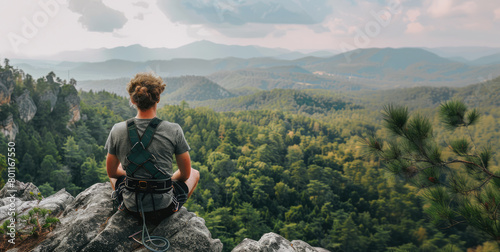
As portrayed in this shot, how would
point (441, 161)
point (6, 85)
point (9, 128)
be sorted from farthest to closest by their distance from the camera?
point (6, 85), point (9, 128), point (441, 161)

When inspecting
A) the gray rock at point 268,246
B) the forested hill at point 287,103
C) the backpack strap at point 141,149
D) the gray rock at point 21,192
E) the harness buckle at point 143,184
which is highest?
the backpack strap at point 141,149

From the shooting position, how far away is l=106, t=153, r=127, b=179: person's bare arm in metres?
3.48

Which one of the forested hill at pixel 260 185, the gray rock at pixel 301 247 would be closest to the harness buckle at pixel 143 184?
the gray rock at pixel 301 247

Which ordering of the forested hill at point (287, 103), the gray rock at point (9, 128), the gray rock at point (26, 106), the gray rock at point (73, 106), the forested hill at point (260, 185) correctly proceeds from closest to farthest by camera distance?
the gray rock at point (9, 128)
the forested hill at point (260, 185)
the gray rock at point (26, 106)
the gray rock at point (73, 106)
the forested hill at point (287, 103)

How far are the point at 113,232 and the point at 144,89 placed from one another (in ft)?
6.31

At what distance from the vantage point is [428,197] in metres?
4.80

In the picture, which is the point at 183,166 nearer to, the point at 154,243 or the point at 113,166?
the point at 113,166

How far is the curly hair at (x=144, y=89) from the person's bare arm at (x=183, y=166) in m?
0.74

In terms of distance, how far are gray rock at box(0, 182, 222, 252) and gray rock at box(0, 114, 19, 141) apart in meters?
40.5

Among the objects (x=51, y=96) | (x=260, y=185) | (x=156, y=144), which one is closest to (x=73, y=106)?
(x=51, y=96)

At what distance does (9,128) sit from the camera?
3509cm

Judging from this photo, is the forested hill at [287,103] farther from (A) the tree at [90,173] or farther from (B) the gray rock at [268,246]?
(B) the gray rock at [268,246]

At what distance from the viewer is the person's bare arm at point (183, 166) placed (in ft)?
11.3

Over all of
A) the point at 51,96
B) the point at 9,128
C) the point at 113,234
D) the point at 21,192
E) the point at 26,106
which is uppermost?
the point at 113,234
